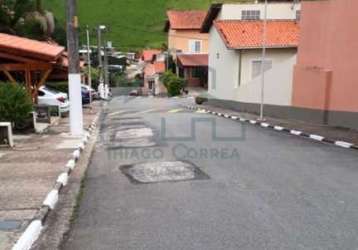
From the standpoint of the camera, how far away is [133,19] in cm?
12338

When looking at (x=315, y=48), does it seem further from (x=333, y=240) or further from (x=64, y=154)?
(x=333, y=240)

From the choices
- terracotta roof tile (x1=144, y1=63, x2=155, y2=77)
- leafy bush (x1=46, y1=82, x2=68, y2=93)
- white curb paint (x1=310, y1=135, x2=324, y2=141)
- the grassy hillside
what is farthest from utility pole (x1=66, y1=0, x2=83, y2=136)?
the grassy hillside

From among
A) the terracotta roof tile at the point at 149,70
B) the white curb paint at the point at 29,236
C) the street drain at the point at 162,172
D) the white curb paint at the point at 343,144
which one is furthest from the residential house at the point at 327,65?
the terracotta roof tile at the point at 149,70

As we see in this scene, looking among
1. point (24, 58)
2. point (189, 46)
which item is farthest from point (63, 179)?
point (189, 46)

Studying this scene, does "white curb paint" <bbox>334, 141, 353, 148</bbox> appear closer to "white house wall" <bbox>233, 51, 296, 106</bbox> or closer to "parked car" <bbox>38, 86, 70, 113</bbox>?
"white house wall" <bbox>233, 51, 296, 106</bbox>

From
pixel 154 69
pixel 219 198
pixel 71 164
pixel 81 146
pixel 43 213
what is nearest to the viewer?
pixel 43 213

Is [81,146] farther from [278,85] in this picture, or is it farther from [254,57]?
[254,57]

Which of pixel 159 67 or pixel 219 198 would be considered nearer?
pixel 219 198

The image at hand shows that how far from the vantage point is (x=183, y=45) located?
214 feet

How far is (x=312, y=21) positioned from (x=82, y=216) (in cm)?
1470

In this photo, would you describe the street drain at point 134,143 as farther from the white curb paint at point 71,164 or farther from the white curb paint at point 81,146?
the white curb paint at point 71,164

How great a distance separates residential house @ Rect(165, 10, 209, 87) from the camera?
59.7 meters

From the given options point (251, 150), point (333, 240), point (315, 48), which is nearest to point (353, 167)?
point (251, 150)

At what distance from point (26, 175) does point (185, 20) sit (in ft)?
192
